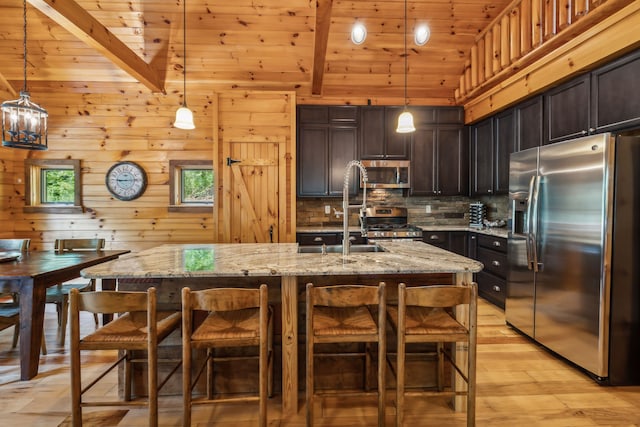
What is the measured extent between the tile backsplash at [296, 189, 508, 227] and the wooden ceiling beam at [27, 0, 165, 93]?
262 cm

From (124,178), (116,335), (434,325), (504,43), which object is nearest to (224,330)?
(116,335)

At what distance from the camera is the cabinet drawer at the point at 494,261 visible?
3.56 m

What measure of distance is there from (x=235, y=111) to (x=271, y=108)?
1.64ft

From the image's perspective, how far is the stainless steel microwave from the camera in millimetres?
4547

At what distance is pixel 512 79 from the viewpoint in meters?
3.62

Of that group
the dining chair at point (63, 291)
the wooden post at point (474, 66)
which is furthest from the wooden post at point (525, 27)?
the dining chair at point (63, 291)

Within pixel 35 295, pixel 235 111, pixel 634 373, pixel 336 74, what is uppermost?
pixel 336 74

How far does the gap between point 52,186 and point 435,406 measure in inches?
223

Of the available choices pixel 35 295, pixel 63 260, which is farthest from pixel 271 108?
pixel 35 295

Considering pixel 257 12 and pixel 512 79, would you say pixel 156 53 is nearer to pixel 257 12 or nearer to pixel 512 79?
pixel 257 12

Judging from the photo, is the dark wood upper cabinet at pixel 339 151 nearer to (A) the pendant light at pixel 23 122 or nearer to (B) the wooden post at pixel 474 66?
(B) the wooden post at pixel 474 66

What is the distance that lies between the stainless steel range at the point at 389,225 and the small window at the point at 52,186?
4228 millimetres

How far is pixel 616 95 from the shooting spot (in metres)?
2.46

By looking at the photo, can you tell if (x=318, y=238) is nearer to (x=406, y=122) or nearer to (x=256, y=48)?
(x=406, y=122)
